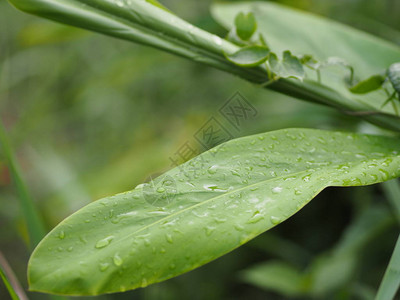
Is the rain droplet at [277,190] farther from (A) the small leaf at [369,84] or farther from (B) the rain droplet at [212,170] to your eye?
(A) the small leaf at [369,84]

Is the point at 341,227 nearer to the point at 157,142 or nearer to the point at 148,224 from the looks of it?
the point at 157,142

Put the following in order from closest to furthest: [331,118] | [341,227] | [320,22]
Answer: [320,22] → [331,118] → [341,227]

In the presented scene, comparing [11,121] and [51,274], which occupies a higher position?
[11,121]

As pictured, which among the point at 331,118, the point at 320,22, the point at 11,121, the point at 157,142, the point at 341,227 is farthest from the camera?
the point at 11,121

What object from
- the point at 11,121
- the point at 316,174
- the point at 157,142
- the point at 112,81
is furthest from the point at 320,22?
the point at 11,121

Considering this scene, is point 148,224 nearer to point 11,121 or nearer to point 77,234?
point 77,234

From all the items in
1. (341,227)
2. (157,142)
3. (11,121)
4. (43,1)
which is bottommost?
(341,227)

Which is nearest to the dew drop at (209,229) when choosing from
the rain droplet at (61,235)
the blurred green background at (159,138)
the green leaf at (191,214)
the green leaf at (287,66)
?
the green leaf at (191,214)

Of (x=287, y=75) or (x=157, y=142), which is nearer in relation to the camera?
(x=287, y=75)

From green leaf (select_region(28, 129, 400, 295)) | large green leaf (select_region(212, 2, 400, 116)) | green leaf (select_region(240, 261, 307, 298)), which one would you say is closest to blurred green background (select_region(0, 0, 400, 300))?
green leaf (select_region(240, 261, 307, 298))
